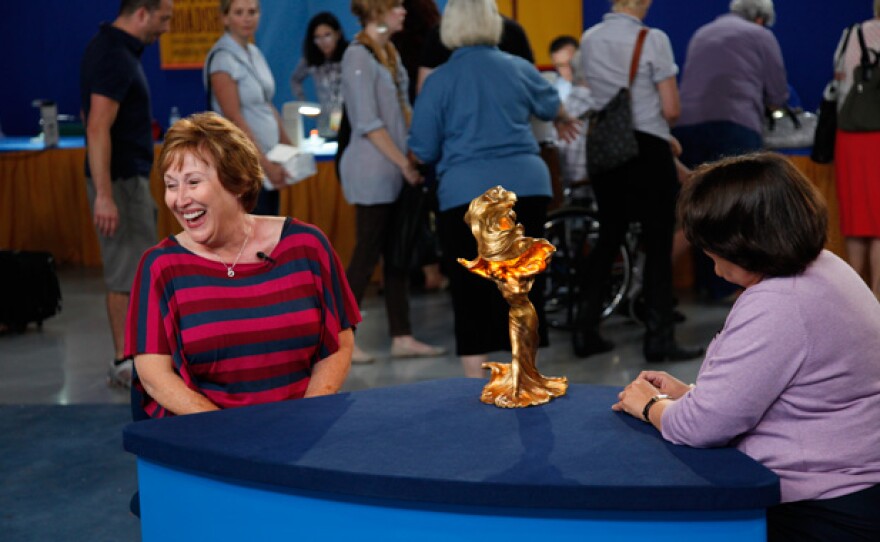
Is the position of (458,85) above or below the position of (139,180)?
above

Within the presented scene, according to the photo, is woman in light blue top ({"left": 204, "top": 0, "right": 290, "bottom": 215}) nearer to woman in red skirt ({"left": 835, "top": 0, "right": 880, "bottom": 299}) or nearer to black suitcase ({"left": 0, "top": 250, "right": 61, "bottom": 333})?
black suitcase ({"left": 0, "top": 250, "right": 61, "bottom": 333})

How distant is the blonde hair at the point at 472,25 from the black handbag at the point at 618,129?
93 centimetres

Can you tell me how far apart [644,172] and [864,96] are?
3.63 ft

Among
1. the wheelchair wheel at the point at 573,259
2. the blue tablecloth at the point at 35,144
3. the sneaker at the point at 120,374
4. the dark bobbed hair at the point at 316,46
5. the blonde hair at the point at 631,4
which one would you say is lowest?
the sneaker at the point at 120,374

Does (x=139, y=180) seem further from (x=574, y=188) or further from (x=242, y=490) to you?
(x=242, y=490)

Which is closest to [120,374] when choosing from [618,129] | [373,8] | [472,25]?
[373,8]

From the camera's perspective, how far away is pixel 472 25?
3.81 m

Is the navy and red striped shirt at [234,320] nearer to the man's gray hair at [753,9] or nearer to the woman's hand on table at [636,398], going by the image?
the woman's hand on table at [636,398]

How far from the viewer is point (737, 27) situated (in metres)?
5.66

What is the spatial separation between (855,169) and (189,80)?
619cm

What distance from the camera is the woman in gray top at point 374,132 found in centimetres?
460

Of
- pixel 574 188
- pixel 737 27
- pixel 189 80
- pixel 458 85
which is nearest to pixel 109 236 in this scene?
pixel 458 85

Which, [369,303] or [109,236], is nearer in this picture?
[109,236]

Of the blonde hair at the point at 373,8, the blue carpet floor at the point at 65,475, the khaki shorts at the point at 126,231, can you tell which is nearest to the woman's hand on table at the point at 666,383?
the blue carpet floor at the point at 65,475
